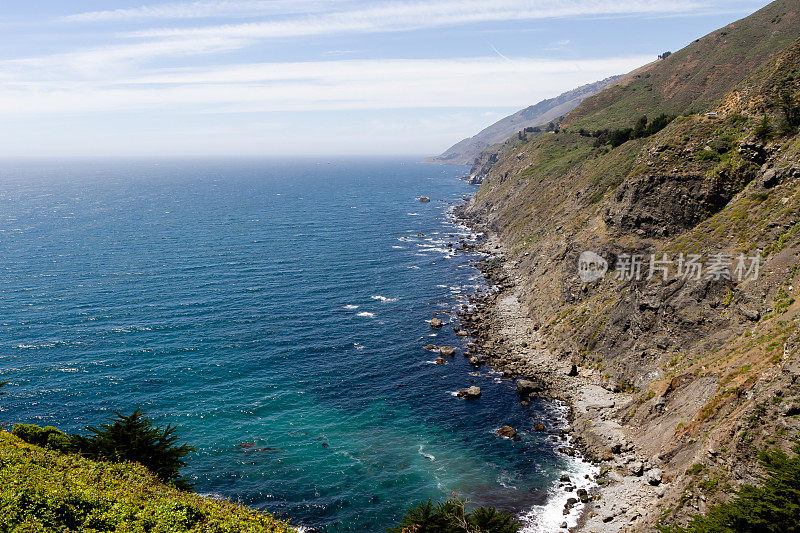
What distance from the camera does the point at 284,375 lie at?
2931 inches

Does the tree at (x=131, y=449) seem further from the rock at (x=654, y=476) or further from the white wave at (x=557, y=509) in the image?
the rock at (x=654, y=476)

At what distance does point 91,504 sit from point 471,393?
162 ft

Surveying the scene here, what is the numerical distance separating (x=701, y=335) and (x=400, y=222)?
142m

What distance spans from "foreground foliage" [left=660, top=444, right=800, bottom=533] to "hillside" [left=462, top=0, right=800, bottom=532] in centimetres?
758

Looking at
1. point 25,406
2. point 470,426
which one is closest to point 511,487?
point 470,426

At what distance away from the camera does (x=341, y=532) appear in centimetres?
4572

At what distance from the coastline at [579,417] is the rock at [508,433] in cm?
527

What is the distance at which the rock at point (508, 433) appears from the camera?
5964 centimetres

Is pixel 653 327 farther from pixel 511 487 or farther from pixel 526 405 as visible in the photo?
pixel 511 487

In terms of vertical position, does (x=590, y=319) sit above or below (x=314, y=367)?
above

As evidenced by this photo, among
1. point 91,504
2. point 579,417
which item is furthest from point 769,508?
point 91,504

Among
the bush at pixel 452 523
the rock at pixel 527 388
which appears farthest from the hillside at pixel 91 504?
the rock at pixel 527 388

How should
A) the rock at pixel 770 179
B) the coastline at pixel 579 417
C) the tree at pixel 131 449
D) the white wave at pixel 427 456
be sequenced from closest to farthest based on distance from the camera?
the tree at pixel 131 449, the coastline at pixel 579 417, the white wave at pixel 427 456, the rock at pixel 770 179

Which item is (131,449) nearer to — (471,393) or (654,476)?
(471,393)
